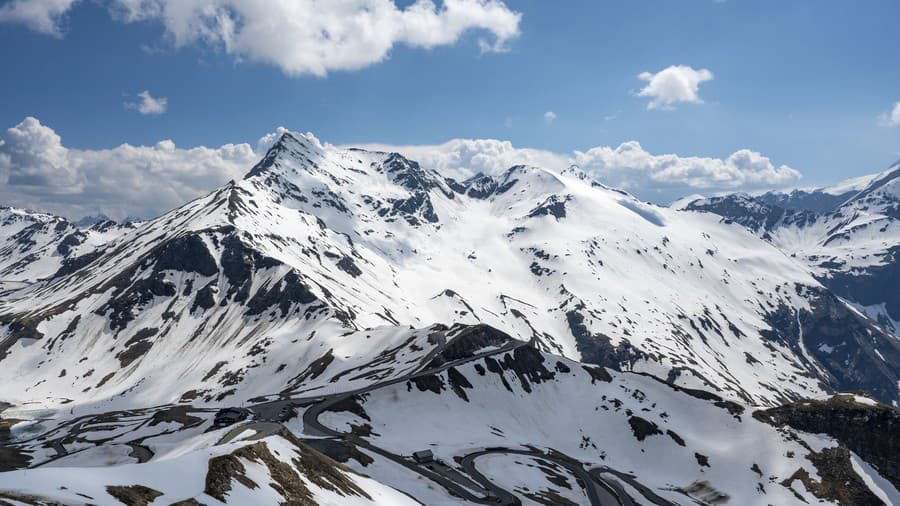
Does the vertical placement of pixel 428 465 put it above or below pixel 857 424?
above

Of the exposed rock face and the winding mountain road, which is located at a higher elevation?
the winding mountain road

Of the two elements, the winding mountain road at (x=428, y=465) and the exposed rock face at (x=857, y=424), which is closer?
the winding mountain road at (x=428, y=465)

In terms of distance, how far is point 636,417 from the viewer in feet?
502

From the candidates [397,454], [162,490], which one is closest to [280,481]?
[162,490]

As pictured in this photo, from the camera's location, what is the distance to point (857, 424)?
459 ft

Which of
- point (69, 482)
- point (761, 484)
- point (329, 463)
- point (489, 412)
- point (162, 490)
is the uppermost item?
point (69, 482)

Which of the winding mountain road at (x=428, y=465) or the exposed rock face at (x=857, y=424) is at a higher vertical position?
the winding mountain road at (x=428, y=465)

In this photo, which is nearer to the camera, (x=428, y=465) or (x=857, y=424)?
(x=428, y=465)

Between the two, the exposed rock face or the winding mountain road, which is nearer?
the winding mountain road

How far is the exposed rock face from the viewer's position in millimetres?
133875

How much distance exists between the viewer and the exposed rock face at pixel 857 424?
133875mm

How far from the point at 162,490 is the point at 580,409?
130 m

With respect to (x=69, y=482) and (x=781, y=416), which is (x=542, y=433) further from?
(x=69, y=482)

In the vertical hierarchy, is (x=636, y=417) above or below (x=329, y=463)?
below
